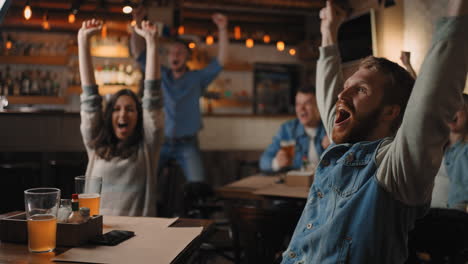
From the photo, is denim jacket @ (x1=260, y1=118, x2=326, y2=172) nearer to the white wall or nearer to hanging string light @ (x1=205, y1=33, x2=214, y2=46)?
the white wall

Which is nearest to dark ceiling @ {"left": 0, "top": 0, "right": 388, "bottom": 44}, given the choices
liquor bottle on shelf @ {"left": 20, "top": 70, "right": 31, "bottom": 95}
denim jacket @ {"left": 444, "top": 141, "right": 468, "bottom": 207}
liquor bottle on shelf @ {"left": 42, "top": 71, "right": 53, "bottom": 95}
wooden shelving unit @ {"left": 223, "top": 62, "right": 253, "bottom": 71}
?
wooden shelving unit @ {"left": 223, "top": 62, "right": 253, "bottom": 71}

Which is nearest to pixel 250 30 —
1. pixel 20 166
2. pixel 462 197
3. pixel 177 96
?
pixel 177 96

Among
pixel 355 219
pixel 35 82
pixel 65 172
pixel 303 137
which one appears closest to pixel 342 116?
pixel 355 219

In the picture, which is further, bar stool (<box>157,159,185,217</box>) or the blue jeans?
the blue jeans

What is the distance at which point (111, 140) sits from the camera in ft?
7.77

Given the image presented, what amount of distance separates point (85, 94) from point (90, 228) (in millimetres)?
1118

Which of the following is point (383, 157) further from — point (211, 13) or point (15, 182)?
point (211, 13)

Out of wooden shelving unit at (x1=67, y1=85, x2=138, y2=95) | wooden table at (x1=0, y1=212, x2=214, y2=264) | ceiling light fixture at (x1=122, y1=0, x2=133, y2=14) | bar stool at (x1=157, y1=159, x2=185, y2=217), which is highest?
ceiling light fixture at (x1=122, y1=0, x2=133, y2=14)

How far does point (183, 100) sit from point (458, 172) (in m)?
2.99

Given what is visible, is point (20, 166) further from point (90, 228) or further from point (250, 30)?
point (250, 30)

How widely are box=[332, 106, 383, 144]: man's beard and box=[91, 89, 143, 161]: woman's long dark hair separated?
1.36 m

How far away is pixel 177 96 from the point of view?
4.71 meters

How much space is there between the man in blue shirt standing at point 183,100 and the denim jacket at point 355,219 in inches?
128

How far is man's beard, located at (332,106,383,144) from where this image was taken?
4.01ft
